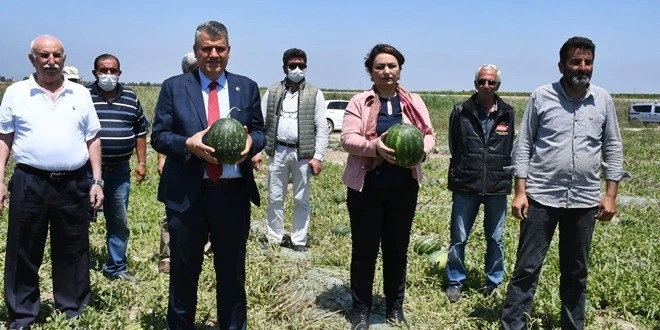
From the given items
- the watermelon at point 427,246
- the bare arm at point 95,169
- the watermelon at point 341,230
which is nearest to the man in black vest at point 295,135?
the watermelon at point 341,230

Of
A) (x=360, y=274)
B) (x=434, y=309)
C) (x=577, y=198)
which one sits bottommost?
(x=434, y=309)

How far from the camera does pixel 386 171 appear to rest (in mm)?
4555

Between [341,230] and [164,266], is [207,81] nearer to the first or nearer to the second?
[164,266]

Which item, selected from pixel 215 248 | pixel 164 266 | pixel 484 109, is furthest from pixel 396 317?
pixel 164 266

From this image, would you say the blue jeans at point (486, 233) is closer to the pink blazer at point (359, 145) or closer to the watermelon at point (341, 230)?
the pink blazer at point (359, 145)

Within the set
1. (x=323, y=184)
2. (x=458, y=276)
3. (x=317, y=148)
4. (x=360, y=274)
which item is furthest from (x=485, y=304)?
(x=323, y=184)

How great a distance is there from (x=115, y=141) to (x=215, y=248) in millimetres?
2050

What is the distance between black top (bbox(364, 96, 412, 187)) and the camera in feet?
14.9

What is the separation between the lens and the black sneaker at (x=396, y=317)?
4.80 meters

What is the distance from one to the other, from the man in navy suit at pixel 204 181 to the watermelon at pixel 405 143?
971 mm

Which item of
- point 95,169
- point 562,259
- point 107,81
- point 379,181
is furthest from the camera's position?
point 107,81

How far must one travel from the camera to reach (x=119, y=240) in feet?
18.9

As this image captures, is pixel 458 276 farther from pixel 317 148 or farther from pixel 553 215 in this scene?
pixel 317 148

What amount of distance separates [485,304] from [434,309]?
1.52 ft
